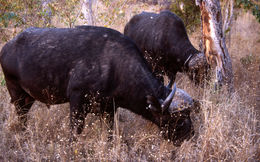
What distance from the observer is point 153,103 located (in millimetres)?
3164

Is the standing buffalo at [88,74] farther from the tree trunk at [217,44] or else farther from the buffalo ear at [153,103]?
the tree trunk at [217,44]

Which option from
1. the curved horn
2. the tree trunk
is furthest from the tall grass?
the tree trunk

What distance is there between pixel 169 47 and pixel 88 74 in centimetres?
332

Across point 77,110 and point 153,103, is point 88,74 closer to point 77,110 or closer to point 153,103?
point 77,110

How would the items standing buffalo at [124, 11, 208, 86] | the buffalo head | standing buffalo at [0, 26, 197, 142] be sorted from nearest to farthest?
the buffalo head
standing buffalo at [0, 26, 197, 142]
standing buffalo at [124, 11, 208, 86]

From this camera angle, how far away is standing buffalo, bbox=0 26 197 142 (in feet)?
11.0

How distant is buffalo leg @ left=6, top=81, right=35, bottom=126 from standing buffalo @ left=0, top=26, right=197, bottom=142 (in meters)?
0.10

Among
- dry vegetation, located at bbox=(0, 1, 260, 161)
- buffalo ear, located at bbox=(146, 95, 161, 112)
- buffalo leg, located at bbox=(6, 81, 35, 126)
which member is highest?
buffalo ear, located at bbox=(146, 95, 161, 112)

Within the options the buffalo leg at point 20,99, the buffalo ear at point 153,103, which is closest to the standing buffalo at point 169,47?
the buffalo ear at point 153,103

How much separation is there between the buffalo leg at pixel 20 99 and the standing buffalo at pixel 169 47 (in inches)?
116

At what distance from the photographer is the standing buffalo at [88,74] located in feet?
11.0

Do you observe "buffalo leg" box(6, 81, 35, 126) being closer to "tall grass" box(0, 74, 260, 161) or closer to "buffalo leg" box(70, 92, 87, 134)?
"tall grass" box(0, 74, 260, 161)

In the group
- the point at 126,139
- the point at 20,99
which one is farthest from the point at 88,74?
the point at 20,99

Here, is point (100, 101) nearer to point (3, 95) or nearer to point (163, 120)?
point (163, 120)
